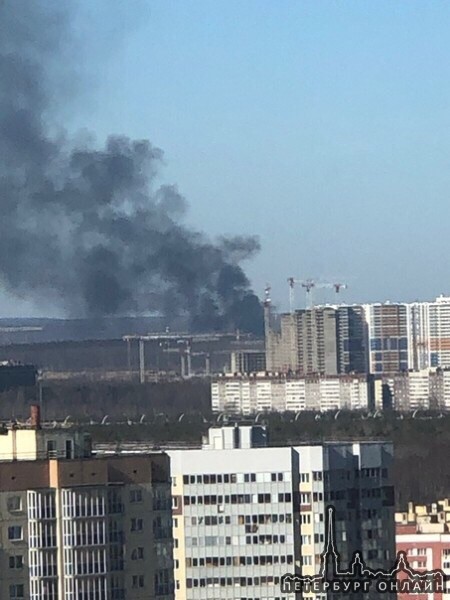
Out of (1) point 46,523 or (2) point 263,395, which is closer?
(1) point 46,523

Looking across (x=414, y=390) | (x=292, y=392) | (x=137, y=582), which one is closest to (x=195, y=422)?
(x=292, y=392)

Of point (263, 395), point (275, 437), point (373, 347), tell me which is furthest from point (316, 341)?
point (275, 437)

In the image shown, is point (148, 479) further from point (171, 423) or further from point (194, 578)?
point (171, 423)

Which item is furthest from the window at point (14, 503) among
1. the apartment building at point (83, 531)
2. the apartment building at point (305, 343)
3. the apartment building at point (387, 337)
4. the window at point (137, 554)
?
the apartment building at point (387, 337)

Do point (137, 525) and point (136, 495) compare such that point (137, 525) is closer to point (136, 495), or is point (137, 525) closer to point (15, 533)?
point (136, 495)

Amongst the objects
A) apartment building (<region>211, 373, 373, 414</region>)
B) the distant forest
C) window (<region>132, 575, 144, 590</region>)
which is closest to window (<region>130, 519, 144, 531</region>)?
window (<region>132, 575, 144, 590</region>)

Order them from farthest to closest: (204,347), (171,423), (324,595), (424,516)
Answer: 1. (204,347)
2. (171,423)
3. (424,516)
4. (324,595)
